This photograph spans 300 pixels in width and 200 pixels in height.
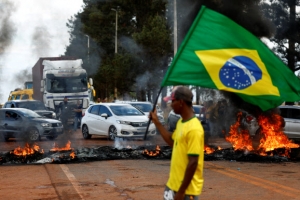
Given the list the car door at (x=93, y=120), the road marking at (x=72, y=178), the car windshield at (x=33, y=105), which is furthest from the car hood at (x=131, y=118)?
the road marking at (x=72, y=178)

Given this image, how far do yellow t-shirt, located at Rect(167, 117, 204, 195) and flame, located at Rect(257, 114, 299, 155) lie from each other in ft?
38.3

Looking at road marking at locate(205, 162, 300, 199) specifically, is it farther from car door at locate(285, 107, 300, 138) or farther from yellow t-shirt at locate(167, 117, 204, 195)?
car door at locate(285, 107, 300, 138)

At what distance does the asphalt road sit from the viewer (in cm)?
1031

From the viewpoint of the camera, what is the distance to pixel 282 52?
92.6 feet

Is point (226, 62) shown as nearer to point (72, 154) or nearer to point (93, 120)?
point (72, 154)

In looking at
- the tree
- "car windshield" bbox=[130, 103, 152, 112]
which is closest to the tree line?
the tree

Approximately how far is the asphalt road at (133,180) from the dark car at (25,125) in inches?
362

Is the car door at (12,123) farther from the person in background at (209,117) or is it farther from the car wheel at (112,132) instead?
the person in background at (209,117)

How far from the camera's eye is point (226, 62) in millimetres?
6395

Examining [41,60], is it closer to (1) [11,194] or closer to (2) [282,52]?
(2) [282,52]

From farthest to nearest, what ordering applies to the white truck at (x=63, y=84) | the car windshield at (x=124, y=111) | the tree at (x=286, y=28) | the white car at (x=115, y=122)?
the white truck at (x=63, y=84), the tree at (x=286, y=28), the car windshield at (x=124, y=111), the white car at (x=115, y=122)

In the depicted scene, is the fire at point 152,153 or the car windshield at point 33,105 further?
the car windshield at point 33,105

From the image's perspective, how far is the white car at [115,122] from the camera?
2355 cm

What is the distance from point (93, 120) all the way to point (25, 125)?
2686 mm
